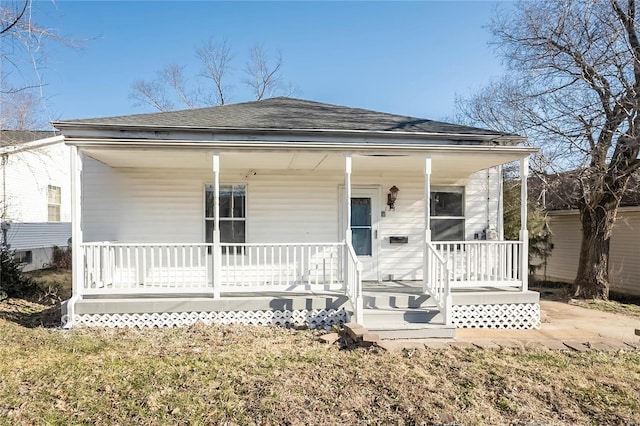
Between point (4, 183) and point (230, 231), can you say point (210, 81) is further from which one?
point (230, 231)

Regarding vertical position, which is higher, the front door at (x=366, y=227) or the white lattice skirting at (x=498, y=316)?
the front door at (x=366, y=227)

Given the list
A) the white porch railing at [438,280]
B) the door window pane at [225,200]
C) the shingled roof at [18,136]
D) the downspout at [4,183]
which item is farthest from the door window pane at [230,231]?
the shingled roof at [18,136]

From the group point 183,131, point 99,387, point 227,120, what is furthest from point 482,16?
point 99,387

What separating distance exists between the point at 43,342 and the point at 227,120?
16.2 feet

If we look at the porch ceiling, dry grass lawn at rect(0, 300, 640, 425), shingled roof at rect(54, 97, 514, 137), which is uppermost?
shingled roof at rect(54, 97, 514, 137)

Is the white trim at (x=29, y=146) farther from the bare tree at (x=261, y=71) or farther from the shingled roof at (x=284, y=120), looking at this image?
the bare tree at (x=261, y=71)

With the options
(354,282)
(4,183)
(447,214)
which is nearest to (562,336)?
(447,214)

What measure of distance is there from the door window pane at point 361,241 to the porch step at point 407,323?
219 centimetres

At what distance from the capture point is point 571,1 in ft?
31.8

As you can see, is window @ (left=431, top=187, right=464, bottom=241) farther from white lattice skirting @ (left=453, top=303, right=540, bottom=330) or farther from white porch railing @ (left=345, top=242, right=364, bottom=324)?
white porch railing @ (left=345, top=242, right=364, bottom=324)

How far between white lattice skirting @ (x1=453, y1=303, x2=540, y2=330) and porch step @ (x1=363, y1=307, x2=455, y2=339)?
594 mm

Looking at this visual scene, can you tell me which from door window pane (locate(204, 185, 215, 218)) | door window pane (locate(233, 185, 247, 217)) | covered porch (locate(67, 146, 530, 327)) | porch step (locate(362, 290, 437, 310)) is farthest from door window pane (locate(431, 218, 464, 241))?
door window pane (locate(204, 185, 215, 218))

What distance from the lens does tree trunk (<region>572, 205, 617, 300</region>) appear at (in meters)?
10.3

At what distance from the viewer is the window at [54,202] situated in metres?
14.3
